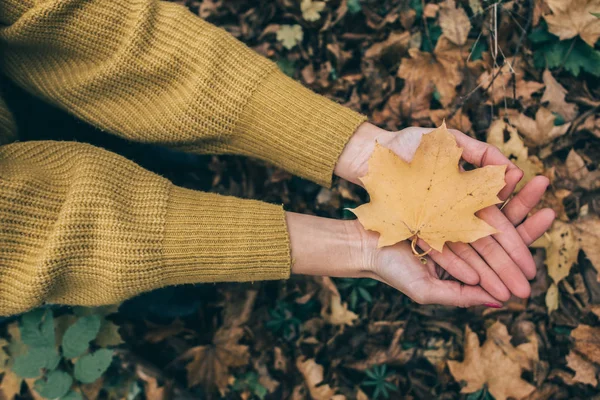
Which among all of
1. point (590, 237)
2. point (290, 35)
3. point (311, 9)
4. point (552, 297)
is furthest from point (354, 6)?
point (552, 297)

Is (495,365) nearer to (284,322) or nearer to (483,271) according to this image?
(483,271)

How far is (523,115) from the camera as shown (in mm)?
1768

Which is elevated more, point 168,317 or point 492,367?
point 492,367

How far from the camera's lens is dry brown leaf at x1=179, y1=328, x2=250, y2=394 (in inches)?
73.5

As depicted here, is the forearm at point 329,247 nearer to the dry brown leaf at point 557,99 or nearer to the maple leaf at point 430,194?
the maple leaf at point 430,194

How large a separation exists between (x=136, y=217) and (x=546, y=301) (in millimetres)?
1611

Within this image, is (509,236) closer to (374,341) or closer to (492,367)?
(492,367)

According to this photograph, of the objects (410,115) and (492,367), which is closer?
(492,367)

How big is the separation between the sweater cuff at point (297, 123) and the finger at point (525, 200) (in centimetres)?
56

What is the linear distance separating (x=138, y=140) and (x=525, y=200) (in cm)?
133

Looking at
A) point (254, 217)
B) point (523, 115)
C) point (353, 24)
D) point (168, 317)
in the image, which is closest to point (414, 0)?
point (353, 24)

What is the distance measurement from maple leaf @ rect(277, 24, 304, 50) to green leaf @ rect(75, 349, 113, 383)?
1.51m

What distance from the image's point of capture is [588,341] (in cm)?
167

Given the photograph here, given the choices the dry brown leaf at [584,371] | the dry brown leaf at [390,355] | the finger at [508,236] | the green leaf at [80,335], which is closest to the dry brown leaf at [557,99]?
the finger at [508,236]
